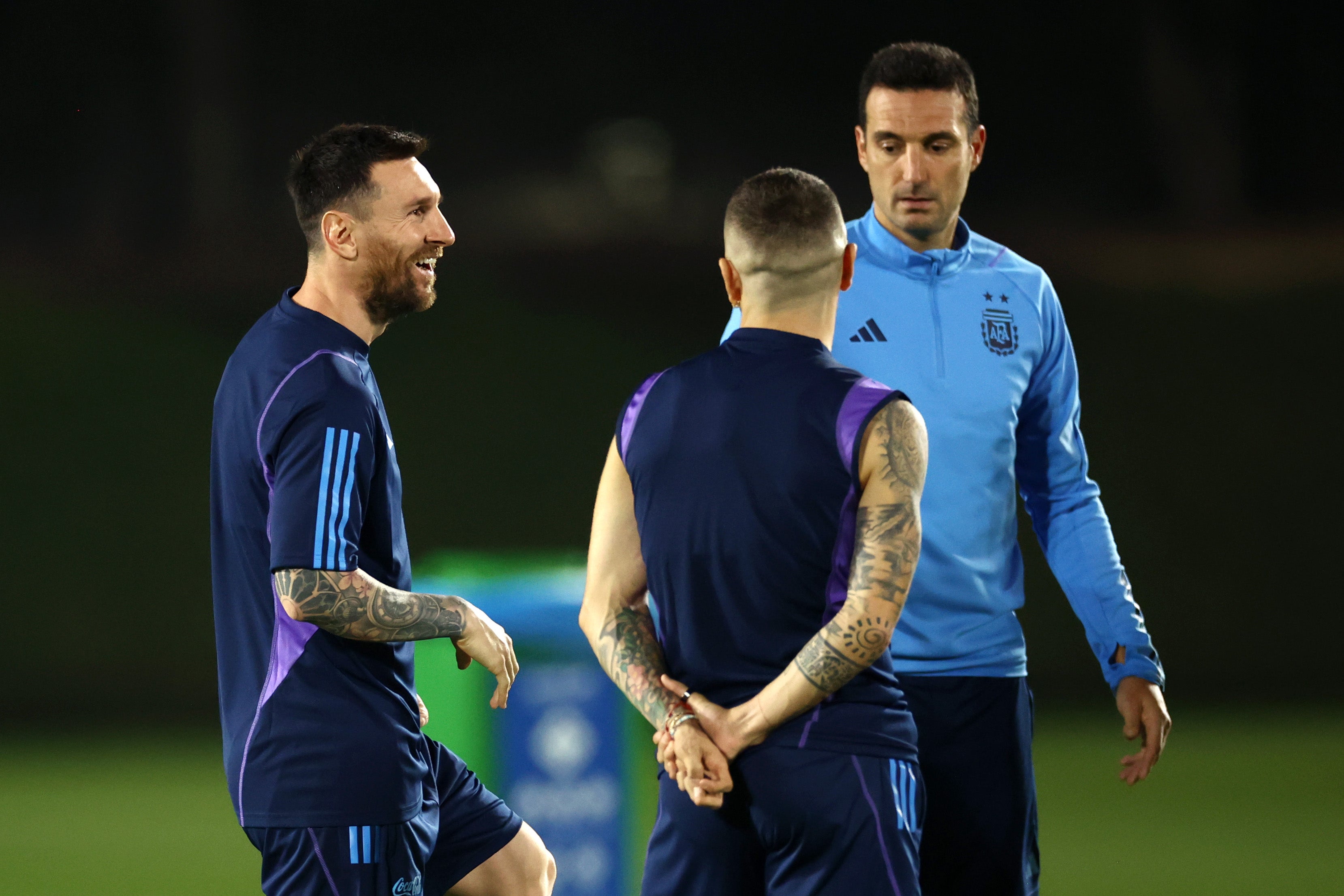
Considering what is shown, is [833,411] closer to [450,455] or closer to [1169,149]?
[450,455]

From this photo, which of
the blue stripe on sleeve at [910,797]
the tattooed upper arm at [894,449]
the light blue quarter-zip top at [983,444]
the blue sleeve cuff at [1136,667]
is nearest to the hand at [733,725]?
the blue stripe on sleeve at [910,797]

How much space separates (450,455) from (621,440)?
7.81 metres

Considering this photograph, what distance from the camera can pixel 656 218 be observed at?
34.9ft

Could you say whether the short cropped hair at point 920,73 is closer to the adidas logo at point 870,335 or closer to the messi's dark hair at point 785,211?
the adidas logo at point 870,335

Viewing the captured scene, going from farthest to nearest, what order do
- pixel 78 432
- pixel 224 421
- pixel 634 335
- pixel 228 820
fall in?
pixel 634 335 < pixel 78 432 < pixel 228 820 < pixel 224 421

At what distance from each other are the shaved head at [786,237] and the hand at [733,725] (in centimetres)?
63

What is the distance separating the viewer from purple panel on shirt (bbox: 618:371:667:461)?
231 cm

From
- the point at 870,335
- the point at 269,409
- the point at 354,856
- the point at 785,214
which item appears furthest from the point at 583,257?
the point at 785,214

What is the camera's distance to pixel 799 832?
2180 millimetres

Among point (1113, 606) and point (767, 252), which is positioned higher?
point (767, 252)

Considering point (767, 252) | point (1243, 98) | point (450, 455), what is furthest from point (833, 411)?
point (1243, 98)

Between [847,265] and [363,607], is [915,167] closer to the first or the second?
[847,265]

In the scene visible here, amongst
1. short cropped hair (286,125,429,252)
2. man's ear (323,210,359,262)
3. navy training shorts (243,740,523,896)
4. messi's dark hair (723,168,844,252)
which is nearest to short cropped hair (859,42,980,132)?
messi's dark hair (723,168,844,252)

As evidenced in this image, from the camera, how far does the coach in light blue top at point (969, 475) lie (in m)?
2.87
